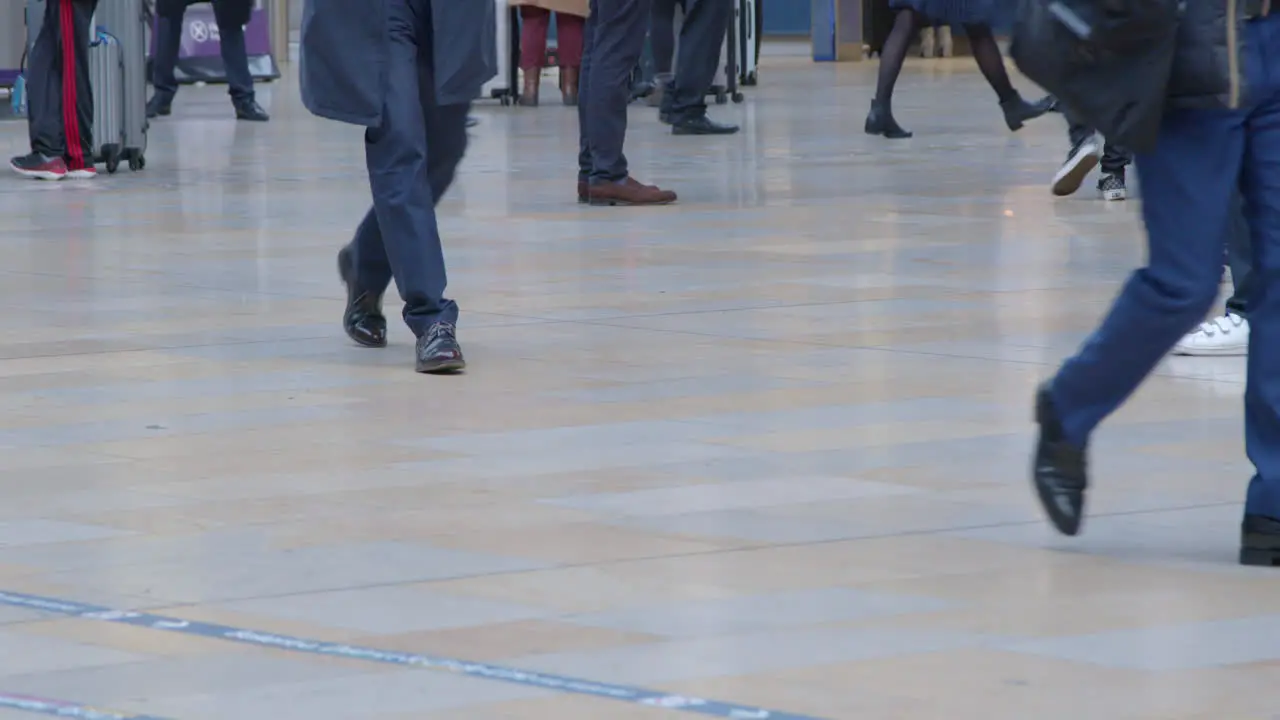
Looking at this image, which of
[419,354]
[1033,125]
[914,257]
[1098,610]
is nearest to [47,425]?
[419,354]

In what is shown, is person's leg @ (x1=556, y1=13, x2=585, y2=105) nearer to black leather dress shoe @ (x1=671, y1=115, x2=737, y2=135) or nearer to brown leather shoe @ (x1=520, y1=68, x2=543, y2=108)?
brown leather shoe @ (x1=520, y1=68, x2=543, y2=108)

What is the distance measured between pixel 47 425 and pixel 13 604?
1778 millimetres

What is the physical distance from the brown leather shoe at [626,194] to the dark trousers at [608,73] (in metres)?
0.03

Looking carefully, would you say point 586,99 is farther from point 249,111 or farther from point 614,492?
point 249,111

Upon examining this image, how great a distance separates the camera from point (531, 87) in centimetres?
2048

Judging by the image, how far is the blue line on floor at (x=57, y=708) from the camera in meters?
3.43

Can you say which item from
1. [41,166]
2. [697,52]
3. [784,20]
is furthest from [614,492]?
[784,20]

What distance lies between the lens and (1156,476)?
202 inches

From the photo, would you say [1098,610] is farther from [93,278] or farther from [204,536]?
[93,278]

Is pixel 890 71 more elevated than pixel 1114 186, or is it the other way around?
pixel 1114 186

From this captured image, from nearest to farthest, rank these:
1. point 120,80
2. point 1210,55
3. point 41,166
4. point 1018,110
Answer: point 1210,55 → point 41,166 → point 120,80 → point 1018,110

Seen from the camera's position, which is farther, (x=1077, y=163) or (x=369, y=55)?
(x=1077, y=163)

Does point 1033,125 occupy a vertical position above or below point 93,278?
below

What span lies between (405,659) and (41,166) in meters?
9.60
